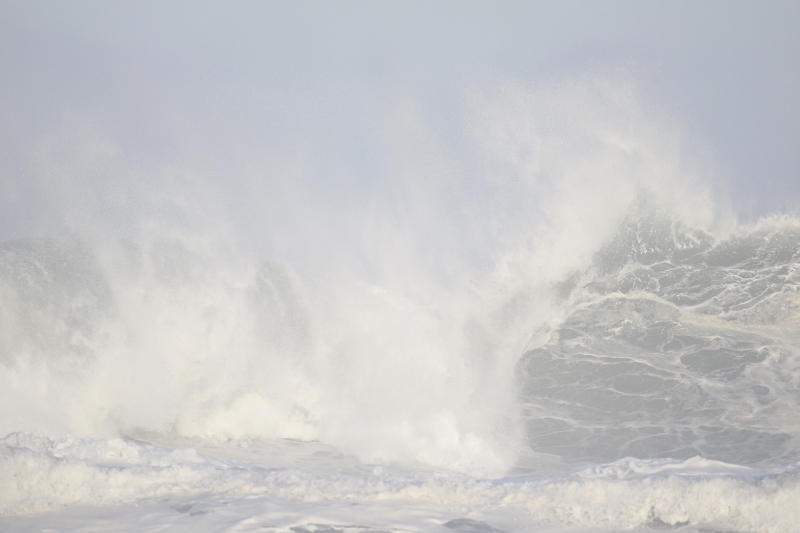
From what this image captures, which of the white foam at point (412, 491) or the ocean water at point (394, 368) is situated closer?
the white foam at point (412, 491)

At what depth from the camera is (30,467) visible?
4621mm

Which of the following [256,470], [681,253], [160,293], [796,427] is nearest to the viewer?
[256,470]

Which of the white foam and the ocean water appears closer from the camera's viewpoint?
the white foam

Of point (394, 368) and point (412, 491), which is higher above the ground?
point (394, 368)

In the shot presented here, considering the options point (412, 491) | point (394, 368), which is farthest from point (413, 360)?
point (412, 491)

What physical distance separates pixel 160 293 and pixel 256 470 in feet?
29.5

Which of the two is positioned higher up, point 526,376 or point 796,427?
point 526,376

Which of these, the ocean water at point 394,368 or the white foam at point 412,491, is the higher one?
the ocean water at point 394,368

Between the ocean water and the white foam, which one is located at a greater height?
the ocean water

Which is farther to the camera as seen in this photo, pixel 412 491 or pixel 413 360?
pixel 413 360

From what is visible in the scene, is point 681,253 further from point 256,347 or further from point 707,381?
point 256,347

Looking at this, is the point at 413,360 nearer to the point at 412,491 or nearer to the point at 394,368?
the point at 394,368

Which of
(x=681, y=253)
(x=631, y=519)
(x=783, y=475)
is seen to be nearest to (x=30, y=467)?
(x=631, y=519)

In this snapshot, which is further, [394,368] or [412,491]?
[394,368]
